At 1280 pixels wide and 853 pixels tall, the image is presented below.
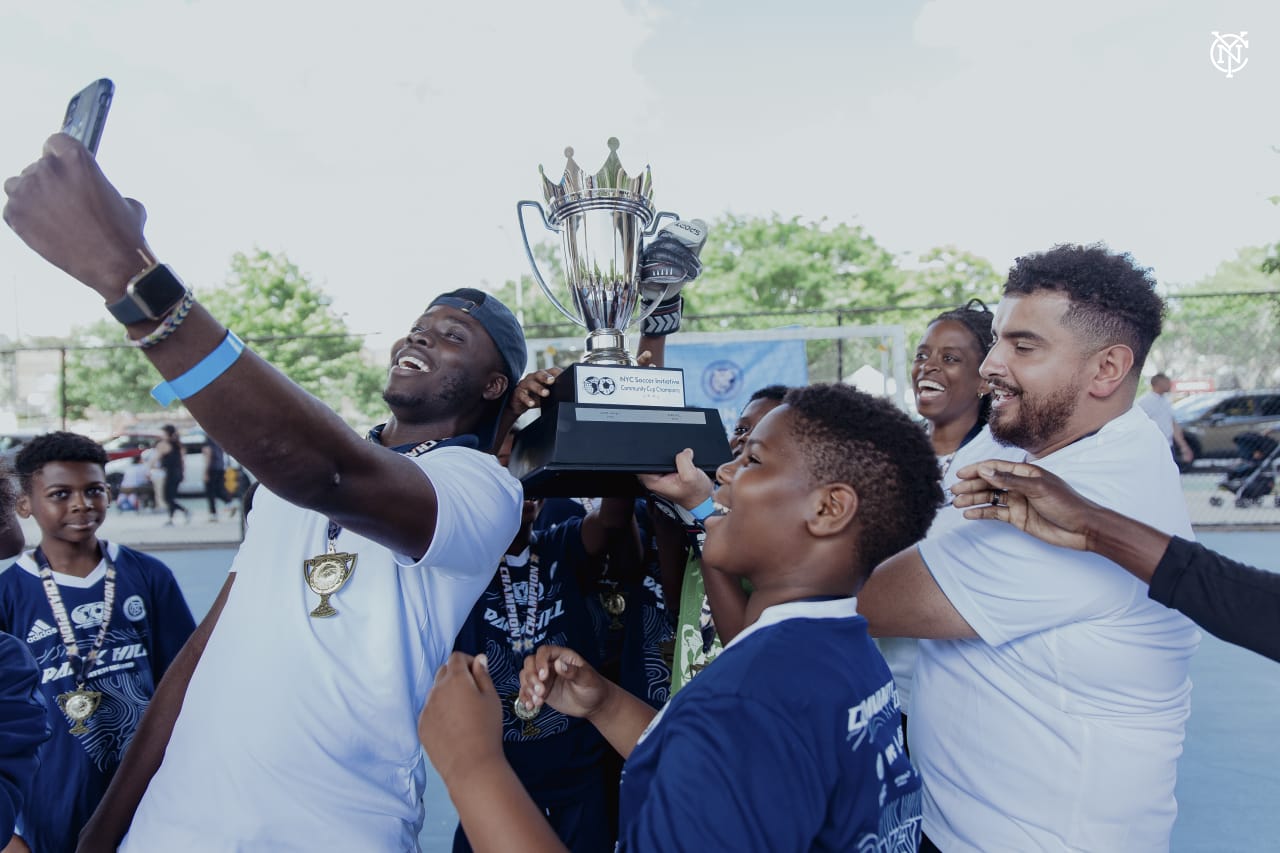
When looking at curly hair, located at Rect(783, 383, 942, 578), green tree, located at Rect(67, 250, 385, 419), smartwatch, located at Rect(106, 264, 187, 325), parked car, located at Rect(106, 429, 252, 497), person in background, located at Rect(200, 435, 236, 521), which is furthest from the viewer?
green tree, located at Rect(67, 250, 385, 419)

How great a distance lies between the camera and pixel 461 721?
44.3 inches

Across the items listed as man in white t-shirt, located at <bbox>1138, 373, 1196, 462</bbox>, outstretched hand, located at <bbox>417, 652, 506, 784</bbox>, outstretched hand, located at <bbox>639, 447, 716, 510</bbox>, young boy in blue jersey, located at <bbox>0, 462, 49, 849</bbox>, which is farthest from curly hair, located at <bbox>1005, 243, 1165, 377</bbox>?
man in white t-shirt, located at <bbox>1138, 373, 1196, 462</bbox>

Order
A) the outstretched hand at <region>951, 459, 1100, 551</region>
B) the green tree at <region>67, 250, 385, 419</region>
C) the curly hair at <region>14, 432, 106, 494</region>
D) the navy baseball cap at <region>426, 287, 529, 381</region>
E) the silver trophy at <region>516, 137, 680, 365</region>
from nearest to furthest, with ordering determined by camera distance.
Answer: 1. the outstretched hand at <region>951, 459, 1100, 551</region>
2. the navy baseball cap at <region>426, 287, 529, 381</region>
3. the silver trophy at <region>516, 137, 680, 365</region>
4. the curly hair at <region>14, 432, 106, 494</region>
5. the green tree at <region>67, 250, 385, 419</region>

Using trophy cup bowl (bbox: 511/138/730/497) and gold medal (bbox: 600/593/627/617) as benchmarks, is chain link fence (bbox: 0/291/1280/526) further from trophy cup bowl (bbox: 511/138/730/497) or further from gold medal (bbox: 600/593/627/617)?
trophy cup bowl (bbox: 511/138/730/497)

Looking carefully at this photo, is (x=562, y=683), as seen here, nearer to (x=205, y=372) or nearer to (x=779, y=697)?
(x=779, y=697)

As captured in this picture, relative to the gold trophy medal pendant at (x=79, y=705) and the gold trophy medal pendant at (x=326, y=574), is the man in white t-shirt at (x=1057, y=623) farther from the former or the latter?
the gold trophy medal pendant at (x=79, y=705)

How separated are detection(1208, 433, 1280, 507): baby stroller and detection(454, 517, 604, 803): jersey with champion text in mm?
10770

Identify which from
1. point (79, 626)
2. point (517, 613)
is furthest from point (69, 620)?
point (517, 613)

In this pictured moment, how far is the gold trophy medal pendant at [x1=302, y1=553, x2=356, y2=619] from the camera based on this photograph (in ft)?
4.56

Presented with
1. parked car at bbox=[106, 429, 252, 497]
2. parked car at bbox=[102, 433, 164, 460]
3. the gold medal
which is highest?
the gold medal

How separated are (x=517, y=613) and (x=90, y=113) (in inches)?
67.0

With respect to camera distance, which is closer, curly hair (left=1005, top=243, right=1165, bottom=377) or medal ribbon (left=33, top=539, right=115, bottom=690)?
curly hair (left=1005, top=243, right=1165, bottom=377)

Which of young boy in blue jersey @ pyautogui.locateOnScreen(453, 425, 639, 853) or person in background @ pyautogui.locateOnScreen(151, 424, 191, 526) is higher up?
young boy in blue jersey @ pyautogui.locateOnScreen(453, 425, 639, 853)

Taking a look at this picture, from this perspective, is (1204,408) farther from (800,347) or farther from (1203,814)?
(1203,814)
